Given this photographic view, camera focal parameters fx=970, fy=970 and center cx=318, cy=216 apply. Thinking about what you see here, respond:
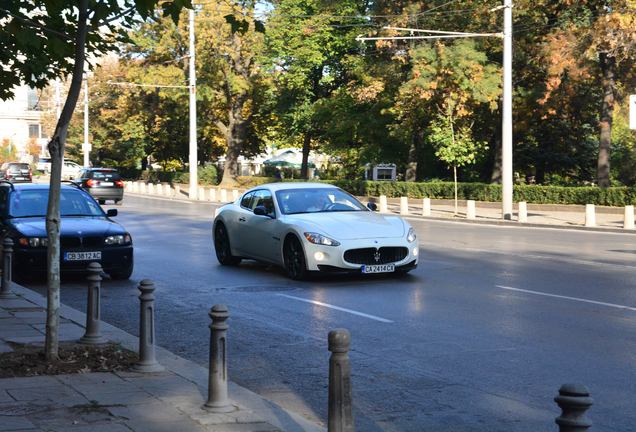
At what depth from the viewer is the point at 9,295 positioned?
12859 millimetres

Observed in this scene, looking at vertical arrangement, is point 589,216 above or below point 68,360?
above

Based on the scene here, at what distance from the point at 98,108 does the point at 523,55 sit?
51.4m

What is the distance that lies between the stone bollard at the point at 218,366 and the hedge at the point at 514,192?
32.1 meters

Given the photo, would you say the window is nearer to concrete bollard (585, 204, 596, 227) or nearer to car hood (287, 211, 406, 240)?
concrete bollard (585, 204, 596, 227)

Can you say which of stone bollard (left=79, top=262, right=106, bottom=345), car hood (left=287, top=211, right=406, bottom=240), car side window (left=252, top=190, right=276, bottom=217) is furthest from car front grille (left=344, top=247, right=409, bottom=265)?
stone bollard (left=79, top=262, right=106, bottom=345)

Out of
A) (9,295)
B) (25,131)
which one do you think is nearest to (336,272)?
(9,295)

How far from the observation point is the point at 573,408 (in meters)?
3.49

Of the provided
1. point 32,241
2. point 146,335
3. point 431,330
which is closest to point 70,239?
point 32,241

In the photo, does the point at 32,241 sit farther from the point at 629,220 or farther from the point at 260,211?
the point at 629,220

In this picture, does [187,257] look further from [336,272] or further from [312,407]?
[312,407]

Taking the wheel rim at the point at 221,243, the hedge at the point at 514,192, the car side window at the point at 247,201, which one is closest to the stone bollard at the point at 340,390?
the car side window at the point at 247,201

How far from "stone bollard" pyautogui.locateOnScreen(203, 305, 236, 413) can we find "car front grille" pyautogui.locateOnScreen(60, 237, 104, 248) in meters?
8.77

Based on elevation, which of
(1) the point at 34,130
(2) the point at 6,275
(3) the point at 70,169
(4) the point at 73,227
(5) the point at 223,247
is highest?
(1) the point at 34,130

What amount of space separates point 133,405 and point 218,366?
645mm
